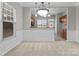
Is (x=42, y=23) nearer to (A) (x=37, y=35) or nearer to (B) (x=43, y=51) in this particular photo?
(A) (x=37, y=35)

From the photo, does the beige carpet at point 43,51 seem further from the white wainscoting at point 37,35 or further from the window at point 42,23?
the window at point 42,23

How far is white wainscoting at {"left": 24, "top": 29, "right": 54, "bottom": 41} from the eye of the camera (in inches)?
365

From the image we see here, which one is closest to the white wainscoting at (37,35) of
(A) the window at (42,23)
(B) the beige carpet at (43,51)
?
(A) the window at (42,23)

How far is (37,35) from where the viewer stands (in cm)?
934

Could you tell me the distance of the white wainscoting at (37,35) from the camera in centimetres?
928

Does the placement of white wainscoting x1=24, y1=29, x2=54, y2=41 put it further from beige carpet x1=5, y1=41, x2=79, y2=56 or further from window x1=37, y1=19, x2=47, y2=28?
beige carpet x1=5, y1=41, x2=79, y2=56

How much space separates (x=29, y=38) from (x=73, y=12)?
120 inches

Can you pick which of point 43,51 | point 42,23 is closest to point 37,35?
point 42,23

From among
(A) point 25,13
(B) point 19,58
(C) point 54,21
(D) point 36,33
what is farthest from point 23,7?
(B) point 19,58

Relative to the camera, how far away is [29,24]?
31.1 ft

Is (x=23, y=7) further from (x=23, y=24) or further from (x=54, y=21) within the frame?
(x=54, y=21)

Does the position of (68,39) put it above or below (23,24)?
below

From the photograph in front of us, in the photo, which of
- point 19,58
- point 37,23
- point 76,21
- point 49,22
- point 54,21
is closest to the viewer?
point 19,58

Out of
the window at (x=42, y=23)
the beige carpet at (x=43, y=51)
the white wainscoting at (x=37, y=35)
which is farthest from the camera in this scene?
the window at (x=42, y=23)
